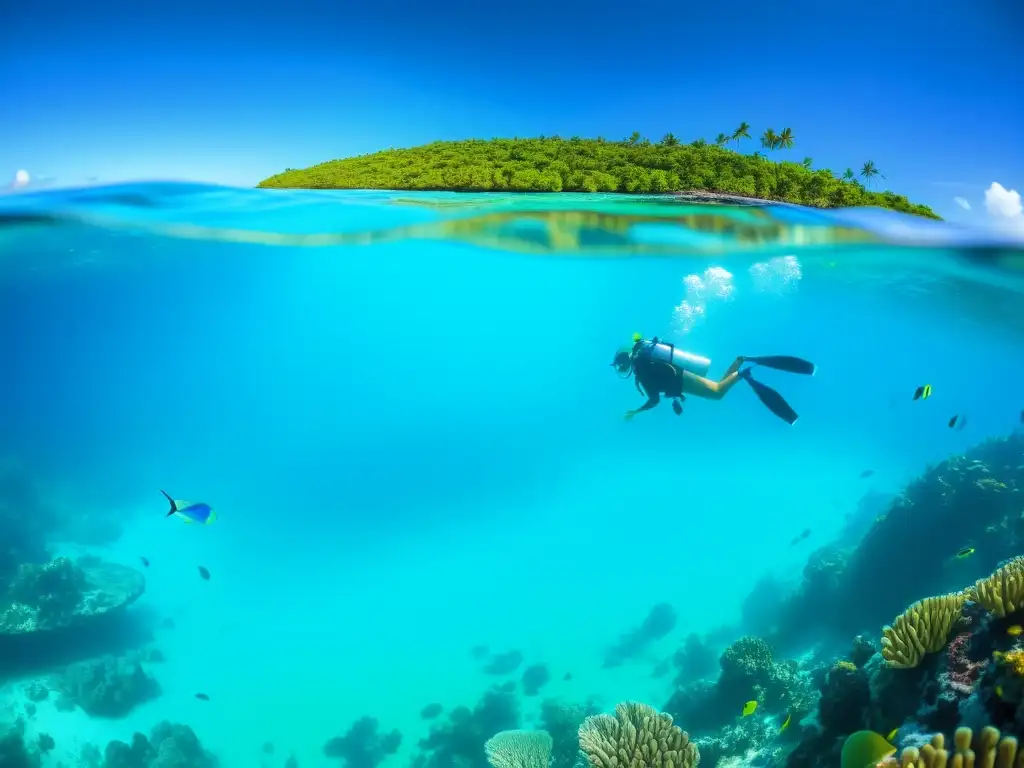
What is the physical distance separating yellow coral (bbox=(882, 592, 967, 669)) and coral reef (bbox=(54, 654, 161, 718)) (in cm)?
1700

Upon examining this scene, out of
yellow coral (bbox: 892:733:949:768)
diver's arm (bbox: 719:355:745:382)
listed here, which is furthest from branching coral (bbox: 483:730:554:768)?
diver's arm (bbox: 719:355:745:382)

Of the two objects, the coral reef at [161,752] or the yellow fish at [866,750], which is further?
the coral reef at [161,752]

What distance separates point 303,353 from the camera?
145 feet

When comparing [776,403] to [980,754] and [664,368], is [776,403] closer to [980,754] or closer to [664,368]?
[664,368]

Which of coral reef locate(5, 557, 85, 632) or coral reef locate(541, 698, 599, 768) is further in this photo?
coral reef locate(5, 557, 85, 632)

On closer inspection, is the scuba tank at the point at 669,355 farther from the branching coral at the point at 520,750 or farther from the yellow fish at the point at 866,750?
the branching coral at the point at 520,750

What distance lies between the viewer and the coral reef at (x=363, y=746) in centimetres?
1242

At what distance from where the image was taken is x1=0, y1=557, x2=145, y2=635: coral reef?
13.3 meters

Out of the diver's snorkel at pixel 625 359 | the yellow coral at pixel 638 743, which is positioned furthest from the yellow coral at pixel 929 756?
the diver's snorkel at pixel 625 359

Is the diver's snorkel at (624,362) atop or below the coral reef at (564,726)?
atop

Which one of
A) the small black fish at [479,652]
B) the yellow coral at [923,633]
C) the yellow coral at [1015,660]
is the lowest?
the small black fish at [479,652]

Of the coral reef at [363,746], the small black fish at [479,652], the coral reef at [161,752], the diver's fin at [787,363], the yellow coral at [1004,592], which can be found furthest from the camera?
the small black fish at [479,652]

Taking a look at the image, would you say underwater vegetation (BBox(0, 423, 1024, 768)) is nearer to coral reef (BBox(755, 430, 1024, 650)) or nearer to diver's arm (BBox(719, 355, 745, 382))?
coral reef (BBox(755, 430, 1024, 650))

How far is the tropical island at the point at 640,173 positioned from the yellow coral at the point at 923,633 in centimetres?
1026
